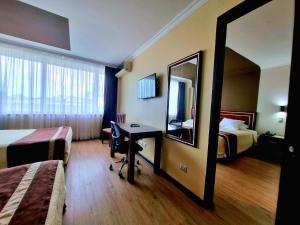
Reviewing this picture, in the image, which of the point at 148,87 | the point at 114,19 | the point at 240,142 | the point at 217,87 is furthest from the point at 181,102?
the point at 240,142

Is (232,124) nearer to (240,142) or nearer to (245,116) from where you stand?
(245,116)

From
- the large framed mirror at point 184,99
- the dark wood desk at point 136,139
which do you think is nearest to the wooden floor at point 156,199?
the dark wood desk at point 136,139

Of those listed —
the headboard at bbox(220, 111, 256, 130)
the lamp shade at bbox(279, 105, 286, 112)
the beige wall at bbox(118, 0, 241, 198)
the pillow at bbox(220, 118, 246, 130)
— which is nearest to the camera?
the beige wall at bbox(118, 0, 241, 198)

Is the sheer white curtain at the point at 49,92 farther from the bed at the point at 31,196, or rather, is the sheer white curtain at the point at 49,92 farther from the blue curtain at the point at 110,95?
the bed at the point at 31,196

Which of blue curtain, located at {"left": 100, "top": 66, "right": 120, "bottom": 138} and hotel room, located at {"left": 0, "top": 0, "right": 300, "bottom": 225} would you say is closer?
hotel room, located at {"left": 0, "top": 0, "right": 300, "bottom": 225}

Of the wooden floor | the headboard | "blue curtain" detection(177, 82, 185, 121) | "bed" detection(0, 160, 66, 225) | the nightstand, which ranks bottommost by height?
the wooden floor

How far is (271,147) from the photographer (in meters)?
3.55

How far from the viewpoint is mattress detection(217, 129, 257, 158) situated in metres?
3.06

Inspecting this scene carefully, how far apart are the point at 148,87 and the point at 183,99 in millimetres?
957

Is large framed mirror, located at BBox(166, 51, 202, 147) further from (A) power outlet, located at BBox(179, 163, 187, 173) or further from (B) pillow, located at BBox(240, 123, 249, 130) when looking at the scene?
(B) pillow, located at BBox(240, 123, 249, 130)

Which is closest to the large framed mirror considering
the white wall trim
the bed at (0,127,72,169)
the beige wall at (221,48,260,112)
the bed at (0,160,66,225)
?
the white wall trim

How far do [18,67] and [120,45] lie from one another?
2.67 metres

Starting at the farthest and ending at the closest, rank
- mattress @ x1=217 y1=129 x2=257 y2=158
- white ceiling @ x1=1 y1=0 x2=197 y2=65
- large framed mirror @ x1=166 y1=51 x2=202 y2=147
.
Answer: mattress @ x1=217 y1=129 x2=257 y2=158 → white ceiling @ x1=1 y1=0 x2=197 y2=65 → large framed mirror @ x1=166 y1=51 x2=202 y2=147

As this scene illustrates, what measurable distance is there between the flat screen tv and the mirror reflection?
1.37 ft
